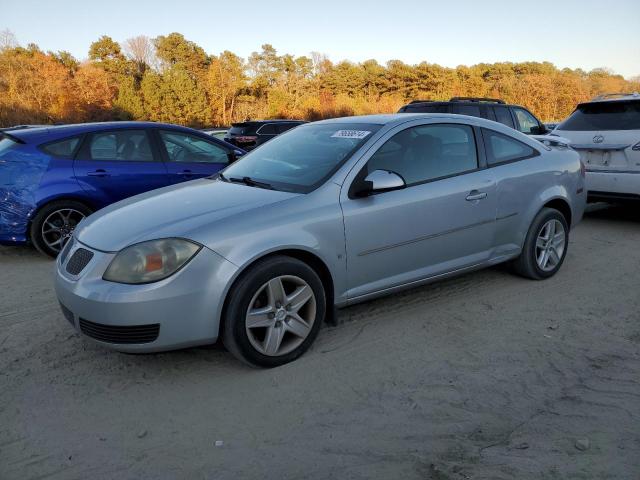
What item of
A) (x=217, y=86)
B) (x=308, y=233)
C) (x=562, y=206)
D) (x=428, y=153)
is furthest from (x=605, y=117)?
(x=217, y=86)

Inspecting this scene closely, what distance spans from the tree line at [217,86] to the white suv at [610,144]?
32901mm

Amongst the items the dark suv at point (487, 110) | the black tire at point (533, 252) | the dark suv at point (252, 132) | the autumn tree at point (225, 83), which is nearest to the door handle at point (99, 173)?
the black tire at point (533, 252)

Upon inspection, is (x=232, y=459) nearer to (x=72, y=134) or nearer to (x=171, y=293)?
(x=171, y=293)

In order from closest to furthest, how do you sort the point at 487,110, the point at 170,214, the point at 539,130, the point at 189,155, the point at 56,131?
the point at 170,214
the point at 56,131
the point at 189,155
the point at 487,110
the point at 539,130

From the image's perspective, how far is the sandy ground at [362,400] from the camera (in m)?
2.46

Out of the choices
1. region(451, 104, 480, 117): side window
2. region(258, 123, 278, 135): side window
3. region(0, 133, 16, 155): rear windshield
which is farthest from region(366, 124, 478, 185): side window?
region(258, 123, 278, 135): side window

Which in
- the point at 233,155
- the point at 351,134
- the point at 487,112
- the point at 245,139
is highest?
the point at 487,112

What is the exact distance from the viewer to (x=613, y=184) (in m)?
6.79

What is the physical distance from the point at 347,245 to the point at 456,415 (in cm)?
Answer: 129

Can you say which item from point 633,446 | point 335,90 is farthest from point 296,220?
point 335,90

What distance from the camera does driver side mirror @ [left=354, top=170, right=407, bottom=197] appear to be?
361 centimetres

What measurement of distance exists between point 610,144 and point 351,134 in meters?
4.46

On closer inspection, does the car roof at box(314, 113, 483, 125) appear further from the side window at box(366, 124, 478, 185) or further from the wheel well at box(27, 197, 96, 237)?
the wheel well at box(27, 197, 96, 237)

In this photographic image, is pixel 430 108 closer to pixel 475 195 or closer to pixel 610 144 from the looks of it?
pixel 610 144
